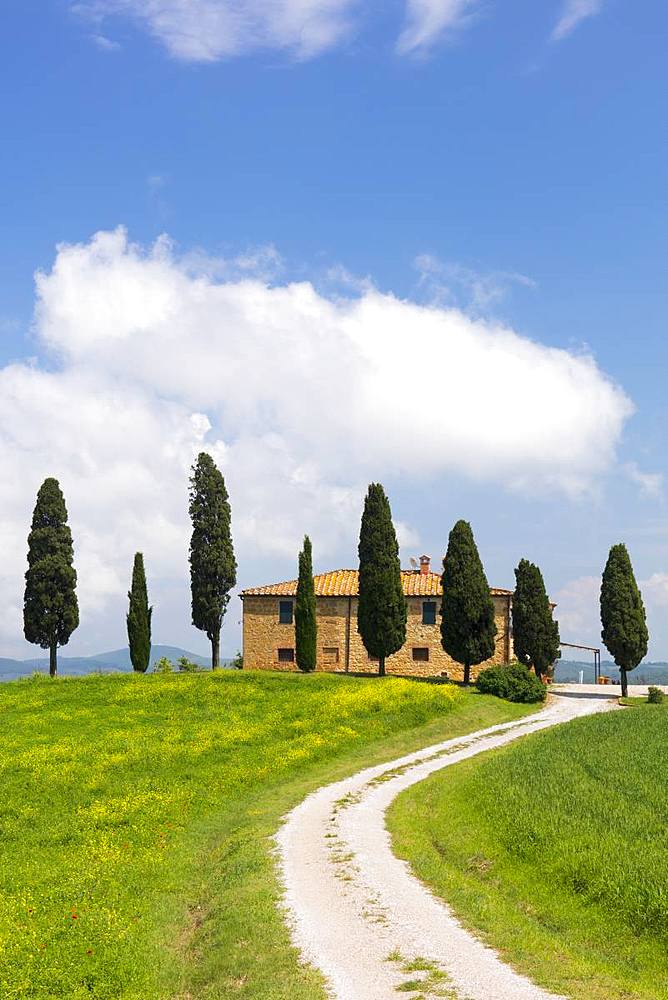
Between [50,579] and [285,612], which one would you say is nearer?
[50,579]

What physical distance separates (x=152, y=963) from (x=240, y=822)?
41.0ft

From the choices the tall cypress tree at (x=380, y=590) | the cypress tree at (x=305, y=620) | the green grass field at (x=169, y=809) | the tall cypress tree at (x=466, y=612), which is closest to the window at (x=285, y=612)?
the cypress tree at (x=305, y=620)

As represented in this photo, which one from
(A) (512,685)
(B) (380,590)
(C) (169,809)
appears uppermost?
(B) (380,590)

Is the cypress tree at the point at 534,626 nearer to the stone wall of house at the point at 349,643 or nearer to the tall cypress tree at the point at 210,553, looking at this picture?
the stone wall of house at the point at 349,643

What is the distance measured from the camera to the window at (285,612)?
7919cm

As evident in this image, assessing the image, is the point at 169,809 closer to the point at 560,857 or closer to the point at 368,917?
the point at 368,917

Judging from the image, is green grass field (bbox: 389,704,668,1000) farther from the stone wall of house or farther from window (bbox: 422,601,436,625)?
window (bbox: 422,601,436,625)

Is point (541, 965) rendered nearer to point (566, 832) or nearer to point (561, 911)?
point (561, 911)

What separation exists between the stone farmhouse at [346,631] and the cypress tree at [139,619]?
980 cm

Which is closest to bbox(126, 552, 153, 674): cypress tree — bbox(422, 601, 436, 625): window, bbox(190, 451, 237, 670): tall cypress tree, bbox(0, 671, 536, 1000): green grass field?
bbox(190, 451, 237, 670): tall cypress tree

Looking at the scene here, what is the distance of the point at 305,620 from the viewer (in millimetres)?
68250

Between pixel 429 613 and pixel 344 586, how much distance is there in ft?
27.1

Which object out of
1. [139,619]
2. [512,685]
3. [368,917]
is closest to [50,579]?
[139,619]

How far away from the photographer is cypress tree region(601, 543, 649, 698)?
69.0 m
